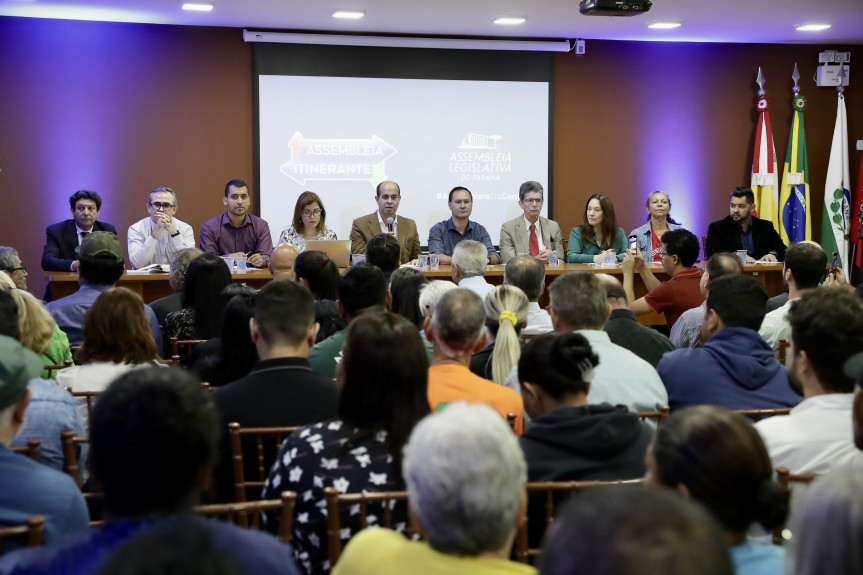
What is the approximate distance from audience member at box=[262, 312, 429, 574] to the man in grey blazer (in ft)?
18.6

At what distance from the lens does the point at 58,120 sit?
8.01 meters

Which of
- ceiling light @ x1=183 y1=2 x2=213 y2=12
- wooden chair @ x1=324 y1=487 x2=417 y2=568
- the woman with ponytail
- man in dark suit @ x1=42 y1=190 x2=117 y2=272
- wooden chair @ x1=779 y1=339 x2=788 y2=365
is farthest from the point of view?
ceiling light @ x1=183 y1=2 x2=213 y2=12

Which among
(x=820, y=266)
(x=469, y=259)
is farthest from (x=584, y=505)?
(x=469, y=259)

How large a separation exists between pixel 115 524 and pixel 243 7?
670 cm

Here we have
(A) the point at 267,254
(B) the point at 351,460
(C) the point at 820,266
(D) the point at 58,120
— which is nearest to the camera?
(B) the point at 351,460

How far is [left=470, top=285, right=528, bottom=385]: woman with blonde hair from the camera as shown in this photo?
3.16 m

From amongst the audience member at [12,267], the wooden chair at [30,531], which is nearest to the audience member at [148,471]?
the wooden chair at [30,531]

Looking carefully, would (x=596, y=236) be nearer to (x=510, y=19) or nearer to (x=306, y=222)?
(x=510, y=19)

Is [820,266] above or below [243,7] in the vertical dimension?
below

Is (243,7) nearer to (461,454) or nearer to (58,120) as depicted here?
(58,120)

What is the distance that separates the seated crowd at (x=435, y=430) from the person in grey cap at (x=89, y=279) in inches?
0.5

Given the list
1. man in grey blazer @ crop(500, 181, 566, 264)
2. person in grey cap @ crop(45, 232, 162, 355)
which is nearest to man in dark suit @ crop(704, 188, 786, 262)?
man in grey blazer @ crop(500, 181, 566, 264)

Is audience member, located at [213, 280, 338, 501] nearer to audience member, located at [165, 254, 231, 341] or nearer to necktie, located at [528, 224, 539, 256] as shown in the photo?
audience member, located at [165, 254, 231, 341]

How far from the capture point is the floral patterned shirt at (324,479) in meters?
1.90
